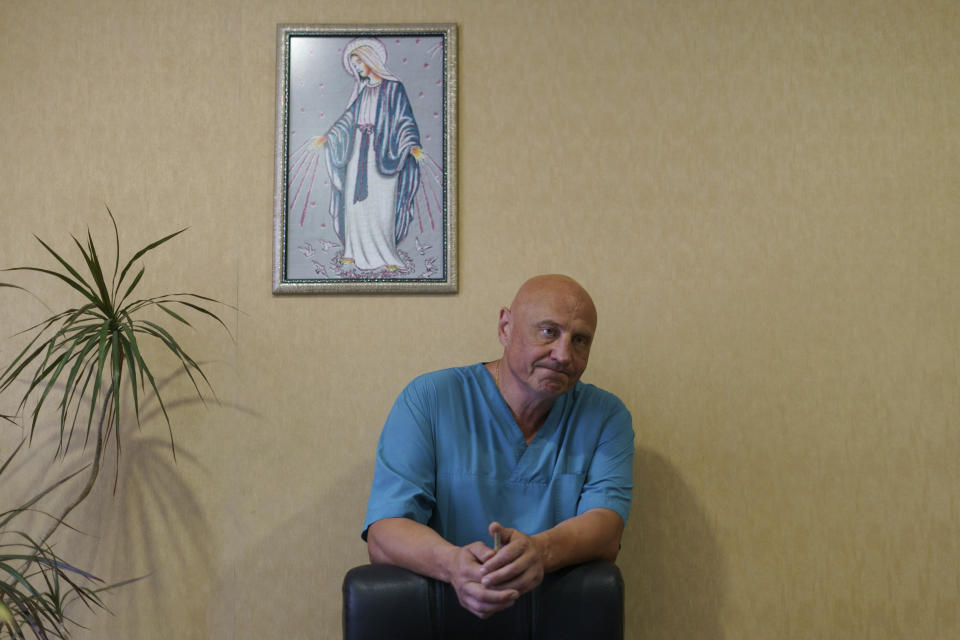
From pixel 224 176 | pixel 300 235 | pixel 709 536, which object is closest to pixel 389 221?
pixel 300 235

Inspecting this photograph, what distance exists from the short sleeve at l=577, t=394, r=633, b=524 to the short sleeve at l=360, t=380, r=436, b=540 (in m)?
0.38

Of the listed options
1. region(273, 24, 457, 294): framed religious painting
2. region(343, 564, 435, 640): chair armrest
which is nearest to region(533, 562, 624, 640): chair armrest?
region(343, 564, 435, 640): chair armrest

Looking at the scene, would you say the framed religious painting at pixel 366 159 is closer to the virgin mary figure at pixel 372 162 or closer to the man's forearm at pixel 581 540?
the virgin mary figure at pixel 372 162

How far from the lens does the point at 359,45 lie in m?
2.46

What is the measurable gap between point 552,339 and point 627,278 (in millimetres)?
620

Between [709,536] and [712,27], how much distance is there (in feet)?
5.22

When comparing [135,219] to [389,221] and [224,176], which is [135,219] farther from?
[389,221]

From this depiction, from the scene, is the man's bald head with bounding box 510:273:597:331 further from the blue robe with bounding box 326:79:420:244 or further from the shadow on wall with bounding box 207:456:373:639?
the shadow on wall with bounding box 207:456:373:639

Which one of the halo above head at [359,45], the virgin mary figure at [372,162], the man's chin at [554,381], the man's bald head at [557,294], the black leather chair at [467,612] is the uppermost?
the halo above head at [359,45]

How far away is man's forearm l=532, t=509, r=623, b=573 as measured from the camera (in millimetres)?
1645

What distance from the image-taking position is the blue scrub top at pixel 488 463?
1.88m

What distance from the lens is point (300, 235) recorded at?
2408 millimetres

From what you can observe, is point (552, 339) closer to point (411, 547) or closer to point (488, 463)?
point (488, 463)

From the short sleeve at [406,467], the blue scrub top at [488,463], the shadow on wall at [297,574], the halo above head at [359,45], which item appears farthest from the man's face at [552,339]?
the halo above head at [359,45]
